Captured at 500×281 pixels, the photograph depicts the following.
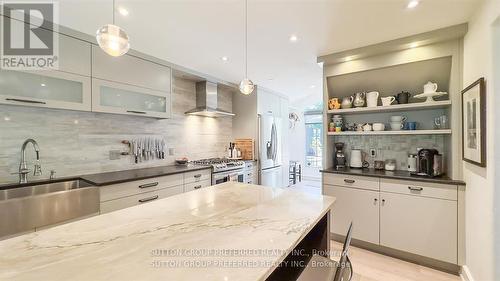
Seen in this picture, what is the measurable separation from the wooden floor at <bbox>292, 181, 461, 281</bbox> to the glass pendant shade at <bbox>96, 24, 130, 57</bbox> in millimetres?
2603

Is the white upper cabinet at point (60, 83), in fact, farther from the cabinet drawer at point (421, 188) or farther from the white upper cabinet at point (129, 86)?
the cabinet drawer at point (421, 188)

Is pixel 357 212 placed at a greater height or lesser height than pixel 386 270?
greater

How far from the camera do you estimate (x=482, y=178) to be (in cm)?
168

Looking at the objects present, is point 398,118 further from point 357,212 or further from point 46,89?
Answer: point 46,89

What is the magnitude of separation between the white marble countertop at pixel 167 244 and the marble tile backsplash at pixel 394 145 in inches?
77.7

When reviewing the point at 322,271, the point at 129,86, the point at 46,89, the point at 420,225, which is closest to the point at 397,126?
the point at 420,225

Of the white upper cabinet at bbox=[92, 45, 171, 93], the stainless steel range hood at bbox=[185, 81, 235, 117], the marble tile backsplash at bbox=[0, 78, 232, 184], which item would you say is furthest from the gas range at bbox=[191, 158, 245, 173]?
the white upper cabinet at bbox=[92, 45, 171, 93]

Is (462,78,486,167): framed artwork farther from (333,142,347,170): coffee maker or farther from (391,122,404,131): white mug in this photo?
(333,142,347,170): coffee maker

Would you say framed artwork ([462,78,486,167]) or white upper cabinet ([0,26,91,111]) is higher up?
white upper cabinet ([0,26,91,111])

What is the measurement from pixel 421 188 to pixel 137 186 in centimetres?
298

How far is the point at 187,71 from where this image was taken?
329 cm

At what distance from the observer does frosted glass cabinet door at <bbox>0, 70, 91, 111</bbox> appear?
1.82m

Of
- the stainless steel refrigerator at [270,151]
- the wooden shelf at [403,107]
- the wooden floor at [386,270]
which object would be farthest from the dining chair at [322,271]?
the stainless steel refrigerator at [270,151]

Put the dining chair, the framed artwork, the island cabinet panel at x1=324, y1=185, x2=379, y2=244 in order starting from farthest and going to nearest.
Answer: the island cabinet panel at x1=324, y1=185, x2=379, y2=244 < the framed artwork < the dining chair
